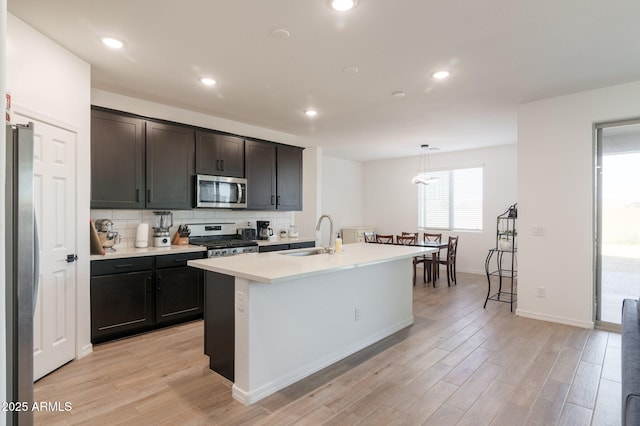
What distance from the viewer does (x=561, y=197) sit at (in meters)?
3.94

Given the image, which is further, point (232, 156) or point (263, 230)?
point (263, 230)

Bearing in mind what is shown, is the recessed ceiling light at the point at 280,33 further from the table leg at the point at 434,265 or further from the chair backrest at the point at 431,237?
the chair backrest at the point at 431,237

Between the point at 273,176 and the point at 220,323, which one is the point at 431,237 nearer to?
the point at 273,176

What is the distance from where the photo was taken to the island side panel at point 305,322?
7.61 ft

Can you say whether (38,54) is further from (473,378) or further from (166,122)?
(473,378)

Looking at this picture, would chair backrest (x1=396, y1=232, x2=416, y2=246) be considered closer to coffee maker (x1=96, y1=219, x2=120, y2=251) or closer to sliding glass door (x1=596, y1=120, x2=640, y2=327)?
sliding glass door (x1=596, y1=120, x2=640, y2=327)

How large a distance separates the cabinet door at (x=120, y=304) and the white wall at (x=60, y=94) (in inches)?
5.1

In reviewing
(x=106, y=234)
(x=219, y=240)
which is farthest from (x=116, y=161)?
(x=219, y=240)

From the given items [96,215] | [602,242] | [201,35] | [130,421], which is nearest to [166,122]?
[96,215]

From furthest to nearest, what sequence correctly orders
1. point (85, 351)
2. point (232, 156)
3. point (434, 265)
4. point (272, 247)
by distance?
point (434, 265) → point (272, 247) → point (232, 156) → point (85, 351)

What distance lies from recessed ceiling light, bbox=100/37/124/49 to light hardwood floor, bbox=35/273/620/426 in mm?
2634

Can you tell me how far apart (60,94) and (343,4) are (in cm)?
242

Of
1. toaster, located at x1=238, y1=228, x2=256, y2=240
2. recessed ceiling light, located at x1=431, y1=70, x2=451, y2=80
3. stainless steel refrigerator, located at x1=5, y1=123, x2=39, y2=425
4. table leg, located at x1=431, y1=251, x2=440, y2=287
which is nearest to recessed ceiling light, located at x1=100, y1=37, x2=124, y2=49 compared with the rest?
stainless steel refrigerator, located at x1=5, y1=123, x2=39, y2=425

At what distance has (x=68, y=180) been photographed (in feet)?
9.47
